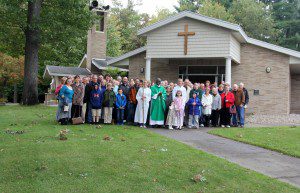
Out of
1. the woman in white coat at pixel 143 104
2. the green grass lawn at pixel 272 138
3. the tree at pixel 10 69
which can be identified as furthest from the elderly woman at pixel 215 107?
the tree at pixel 10 69

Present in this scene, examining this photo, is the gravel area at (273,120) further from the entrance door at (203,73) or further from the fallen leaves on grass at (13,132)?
the fallen leaves on grass at (13,132)

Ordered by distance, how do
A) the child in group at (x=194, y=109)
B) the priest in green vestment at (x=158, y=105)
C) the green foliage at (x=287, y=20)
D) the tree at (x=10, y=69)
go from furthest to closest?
1. the green foliage at (x=287, y=20)
2. the tree at (x=10, y=69)
3. the child in group at (x=194, y=109)
4. the priest in green vestment at (x=158, y=105)

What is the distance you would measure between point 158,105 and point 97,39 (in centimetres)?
1902

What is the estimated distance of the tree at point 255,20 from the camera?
153ft

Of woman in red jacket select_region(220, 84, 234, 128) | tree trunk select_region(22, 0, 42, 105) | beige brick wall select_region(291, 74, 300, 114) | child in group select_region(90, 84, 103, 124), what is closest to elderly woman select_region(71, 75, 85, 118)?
child in group select_region(90, 84, 103, 124)

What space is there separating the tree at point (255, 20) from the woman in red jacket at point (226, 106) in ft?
110

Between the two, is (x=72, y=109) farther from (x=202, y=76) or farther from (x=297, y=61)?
(x=297, y=61)

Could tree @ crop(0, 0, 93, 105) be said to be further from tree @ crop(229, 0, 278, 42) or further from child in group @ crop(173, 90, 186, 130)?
tree @ crop(229, 0, 278, 42)

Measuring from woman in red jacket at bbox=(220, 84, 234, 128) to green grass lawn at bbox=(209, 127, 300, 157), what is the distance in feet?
5.86

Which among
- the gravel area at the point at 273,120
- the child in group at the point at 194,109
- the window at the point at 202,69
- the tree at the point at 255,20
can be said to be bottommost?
the gravel area at the point at 273,120

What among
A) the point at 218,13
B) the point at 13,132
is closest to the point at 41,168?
the point at 13,132

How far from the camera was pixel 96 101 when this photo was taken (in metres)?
13.9

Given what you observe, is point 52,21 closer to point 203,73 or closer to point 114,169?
point 203,73

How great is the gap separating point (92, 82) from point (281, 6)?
4595cm
